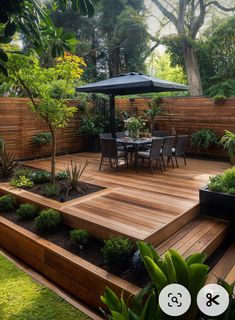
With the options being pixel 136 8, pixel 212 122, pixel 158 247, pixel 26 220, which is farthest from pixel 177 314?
pixel 136 8

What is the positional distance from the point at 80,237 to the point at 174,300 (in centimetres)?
182

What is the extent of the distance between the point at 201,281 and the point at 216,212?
2.31 metres

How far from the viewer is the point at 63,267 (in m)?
3.02

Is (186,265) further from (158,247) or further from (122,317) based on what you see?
(158,247)

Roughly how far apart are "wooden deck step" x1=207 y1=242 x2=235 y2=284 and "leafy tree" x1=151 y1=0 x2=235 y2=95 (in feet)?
39.7

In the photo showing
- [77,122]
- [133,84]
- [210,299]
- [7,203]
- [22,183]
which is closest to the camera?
[210,299]

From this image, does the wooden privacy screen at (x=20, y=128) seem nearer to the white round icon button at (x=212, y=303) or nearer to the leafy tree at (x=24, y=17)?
the leafy tree at (x=24, y=17)

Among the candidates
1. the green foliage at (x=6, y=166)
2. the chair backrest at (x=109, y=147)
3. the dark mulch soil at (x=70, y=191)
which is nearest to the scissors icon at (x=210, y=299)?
the dark mulch soil at (x=70, y=191)

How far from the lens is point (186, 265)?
175cm

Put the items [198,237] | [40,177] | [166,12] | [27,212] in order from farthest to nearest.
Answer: [166,12] < [40,177] < [27,212] < [198,237]

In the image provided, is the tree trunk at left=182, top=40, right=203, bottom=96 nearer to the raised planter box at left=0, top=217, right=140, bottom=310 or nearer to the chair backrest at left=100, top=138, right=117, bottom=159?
the chair backrest at left=100, top=138, right=117, bottom=159

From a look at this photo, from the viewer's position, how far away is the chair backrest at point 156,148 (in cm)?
559

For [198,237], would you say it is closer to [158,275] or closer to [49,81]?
[158,275]

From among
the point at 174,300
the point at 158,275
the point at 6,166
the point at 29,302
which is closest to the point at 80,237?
the point at 29,302
